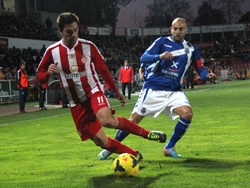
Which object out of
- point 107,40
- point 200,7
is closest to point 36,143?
point 107,40

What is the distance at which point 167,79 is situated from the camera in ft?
19.9

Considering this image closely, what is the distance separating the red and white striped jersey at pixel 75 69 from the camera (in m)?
5.11

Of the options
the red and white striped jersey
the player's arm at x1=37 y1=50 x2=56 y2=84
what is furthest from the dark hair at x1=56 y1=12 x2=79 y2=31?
the player's arm at x1=37 y1=50 x2=56 y2=84

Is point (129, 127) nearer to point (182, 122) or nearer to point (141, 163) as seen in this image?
point (141, 163)

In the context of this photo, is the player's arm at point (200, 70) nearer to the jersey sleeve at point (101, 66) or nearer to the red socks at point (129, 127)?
the red socks at point (129, 127)

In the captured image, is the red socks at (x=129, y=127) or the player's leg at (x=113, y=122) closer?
the player's leg at (x=113, y=122)

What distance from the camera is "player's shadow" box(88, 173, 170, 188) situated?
435 centimetres

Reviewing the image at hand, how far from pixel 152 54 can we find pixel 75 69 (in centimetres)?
144

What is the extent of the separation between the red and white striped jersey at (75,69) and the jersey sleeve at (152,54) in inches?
33.7

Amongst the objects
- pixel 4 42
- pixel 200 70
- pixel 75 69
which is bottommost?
pixel 200 70

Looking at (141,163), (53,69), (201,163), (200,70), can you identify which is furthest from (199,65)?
(53,69)

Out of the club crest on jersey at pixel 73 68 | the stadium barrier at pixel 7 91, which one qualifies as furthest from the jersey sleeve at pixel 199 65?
the stadium barrier at pixel 7 91

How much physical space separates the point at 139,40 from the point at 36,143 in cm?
5394

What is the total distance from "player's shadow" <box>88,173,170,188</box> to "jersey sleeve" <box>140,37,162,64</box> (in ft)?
5.85
